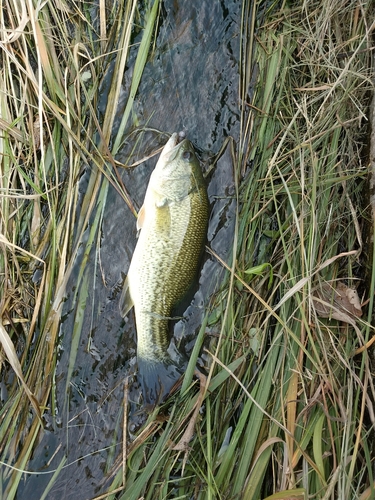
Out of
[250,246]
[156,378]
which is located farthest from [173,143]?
[156,378]

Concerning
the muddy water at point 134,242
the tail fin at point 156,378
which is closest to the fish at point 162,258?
the tail fin at point 156,378

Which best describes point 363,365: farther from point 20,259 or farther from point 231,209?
point 20,259

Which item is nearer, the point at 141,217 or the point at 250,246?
the point at 141,217

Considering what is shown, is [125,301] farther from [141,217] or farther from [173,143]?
[173,143]

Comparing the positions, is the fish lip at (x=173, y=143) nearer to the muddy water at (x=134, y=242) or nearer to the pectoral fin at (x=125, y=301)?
the muddy water at (x=134, y=242)

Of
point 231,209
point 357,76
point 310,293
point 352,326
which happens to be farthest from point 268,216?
point 357,76

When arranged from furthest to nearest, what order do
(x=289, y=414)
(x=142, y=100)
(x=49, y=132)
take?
(x=142, y=100)
(x=49, y=132)
(x=289, y=414)
